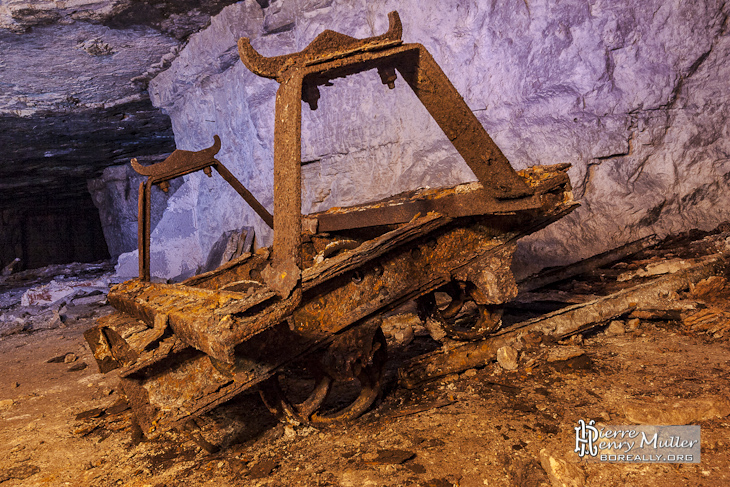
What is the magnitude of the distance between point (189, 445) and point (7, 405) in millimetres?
1976

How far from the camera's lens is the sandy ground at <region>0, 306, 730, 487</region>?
1967 mm

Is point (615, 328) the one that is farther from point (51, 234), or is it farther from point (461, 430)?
point (51, 234)

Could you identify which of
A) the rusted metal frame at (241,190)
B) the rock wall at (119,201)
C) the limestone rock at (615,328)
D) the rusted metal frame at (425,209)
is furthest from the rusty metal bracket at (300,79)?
the rock wall at (119,201)

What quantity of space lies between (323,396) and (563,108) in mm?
3948

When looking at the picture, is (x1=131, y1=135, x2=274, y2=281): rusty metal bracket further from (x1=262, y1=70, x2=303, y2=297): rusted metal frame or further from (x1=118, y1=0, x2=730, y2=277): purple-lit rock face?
(x1=118, y1=0, x2=730, y2=277): purple-lit rock face

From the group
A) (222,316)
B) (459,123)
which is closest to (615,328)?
(459,123)

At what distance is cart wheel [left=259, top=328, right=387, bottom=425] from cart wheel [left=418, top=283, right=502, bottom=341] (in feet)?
2.26

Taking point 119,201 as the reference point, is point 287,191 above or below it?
below

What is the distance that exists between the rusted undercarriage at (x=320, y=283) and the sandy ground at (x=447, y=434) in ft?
0.94

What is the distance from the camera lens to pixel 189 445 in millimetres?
2680

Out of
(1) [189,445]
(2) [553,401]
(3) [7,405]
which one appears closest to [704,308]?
(2) [553,401]

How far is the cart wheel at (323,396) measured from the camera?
8.24 feet

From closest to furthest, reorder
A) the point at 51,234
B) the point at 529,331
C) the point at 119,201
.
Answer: the point at 529,331 → the point at 119,201 → the point at 51,234

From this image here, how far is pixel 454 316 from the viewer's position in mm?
3324
